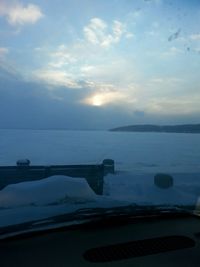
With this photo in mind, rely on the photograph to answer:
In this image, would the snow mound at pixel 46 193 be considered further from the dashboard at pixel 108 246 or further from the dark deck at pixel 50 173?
the dark deck at pixel 50 173

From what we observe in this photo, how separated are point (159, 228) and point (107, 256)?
635 mm

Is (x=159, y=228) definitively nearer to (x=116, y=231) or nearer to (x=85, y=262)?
(x=116, y=231)

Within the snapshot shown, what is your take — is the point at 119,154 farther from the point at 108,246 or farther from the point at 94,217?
the point at 108,246

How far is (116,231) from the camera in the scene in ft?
8.01

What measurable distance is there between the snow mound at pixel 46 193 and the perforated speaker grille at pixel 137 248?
0.81 metres

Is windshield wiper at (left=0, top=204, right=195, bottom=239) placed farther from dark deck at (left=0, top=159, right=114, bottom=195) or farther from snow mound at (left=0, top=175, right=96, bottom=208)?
dark deck at (left=0, top=159, right=114, bottom=195)

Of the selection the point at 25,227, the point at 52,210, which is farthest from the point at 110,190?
the point at 25,227

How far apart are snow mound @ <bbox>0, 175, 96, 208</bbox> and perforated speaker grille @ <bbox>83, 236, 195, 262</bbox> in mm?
814

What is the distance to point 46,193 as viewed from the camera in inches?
122

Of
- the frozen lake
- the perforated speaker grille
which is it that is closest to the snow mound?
the perforated speaker grille

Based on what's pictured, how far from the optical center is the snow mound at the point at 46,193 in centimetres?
291

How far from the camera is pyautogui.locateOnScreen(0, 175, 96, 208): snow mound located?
291 cm

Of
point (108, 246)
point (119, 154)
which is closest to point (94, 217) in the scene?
point (108, 246)

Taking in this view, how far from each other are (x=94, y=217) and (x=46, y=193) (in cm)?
76
